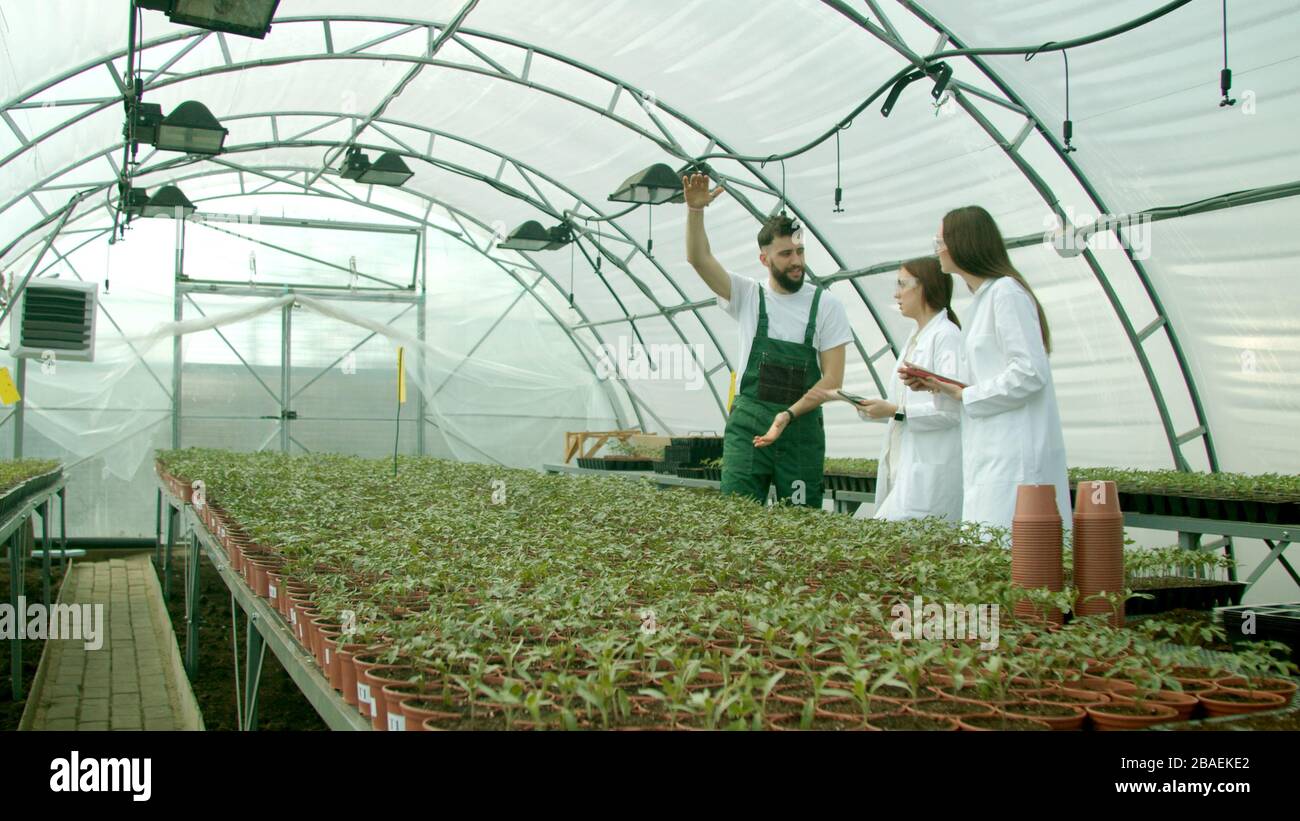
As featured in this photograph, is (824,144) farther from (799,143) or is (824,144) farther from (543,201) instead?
(543,201)

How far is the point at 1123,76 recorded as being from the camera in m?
6.28

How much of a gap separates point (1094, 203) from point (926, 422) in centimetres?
462

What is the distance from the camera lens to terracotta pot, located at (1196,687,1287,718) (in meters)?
1.47

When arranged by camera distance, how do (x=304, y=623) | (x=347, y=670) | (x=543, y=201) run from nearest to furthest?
(x=347, y=670) < (x=304, y=623) < (x=543, y=201)

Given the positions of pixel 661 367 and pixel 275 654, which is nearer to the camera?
pixel 275 654

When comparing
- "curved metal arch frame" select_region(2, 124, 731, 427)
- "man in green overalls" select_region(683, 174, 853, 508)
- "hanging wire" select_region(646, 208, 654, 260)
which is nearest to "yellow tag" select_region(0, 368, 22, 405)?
"curved metal arch frame" select_region(2, 124, 731, 427)

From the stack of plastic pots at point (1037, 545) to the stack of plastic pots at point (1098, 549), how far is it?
4cm

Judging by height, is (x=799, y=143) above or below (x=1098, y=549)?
above

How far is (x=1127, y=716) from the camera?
1.37m

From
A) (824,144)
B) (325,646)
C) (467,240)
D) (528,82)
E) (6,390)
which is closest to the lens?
(325,646)

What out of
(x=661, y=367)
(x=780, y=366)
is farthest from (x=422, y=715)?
(x=661, y=367)

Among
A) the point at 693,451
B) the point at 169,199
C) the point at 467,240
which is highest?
the point at 467,240

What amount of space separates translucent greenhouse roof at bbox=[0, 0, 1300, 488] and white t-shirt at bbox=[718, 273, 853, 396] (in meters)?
3.25

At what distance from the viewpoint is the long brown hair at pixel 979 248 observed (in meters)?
3.03
